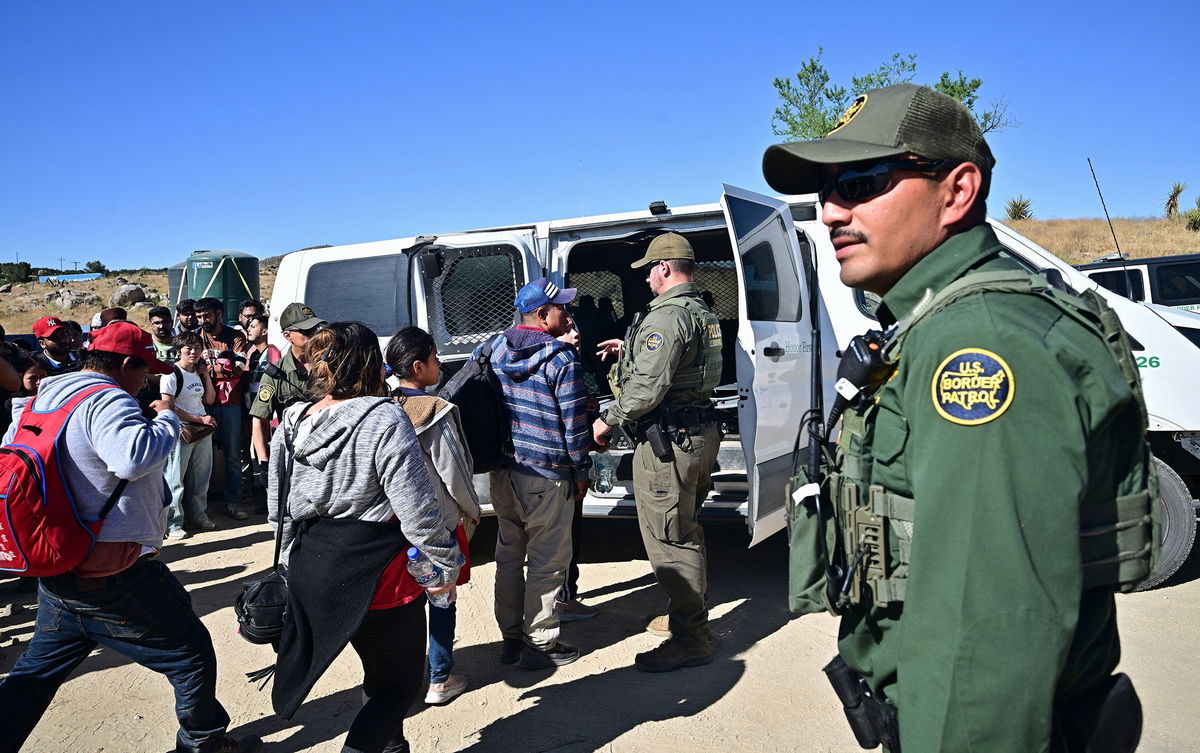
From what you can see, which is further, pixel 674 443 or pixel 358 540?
pixel 674 443

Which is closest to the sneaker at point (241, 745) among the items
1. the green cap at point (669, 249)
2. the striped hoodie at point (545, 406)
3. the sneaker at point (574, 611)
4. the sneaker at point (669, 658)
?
the striped hoodie at point (545, 406)

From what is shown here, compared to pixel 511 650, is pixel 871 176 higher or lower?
higher

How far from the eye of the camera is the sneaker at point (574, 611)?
502cm

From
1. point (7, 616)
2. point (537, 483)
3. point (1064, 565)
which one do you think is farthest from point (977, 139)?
point (7, 616)

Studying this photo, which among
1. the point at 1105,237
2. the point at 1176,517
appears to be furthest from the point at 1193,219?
the point at 1176,517

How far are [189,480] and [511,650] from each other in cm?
447

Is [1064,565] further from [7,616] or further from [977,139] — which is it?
[7,616]

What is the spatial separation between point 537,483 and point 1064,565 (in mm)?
3244

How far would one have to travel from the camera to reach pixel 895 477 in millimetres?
1329

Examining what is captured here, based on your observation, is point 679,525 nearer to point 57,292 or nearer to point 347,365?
point 347,365

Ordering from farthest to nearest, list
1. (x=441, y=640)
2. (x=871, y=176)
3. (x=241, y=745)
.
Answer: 1. (x=441, y=640)
2. (x=241, y=745)
3. (x=871, y=176)

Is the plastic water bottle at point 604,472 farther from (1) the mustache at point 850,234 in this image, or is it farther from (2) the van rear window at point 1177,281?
(2) the van rear window at point 1177,281

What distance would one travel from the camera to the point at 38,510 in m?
2.70

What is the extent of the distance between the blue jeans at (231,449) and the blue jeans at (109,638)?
16.7 ft
